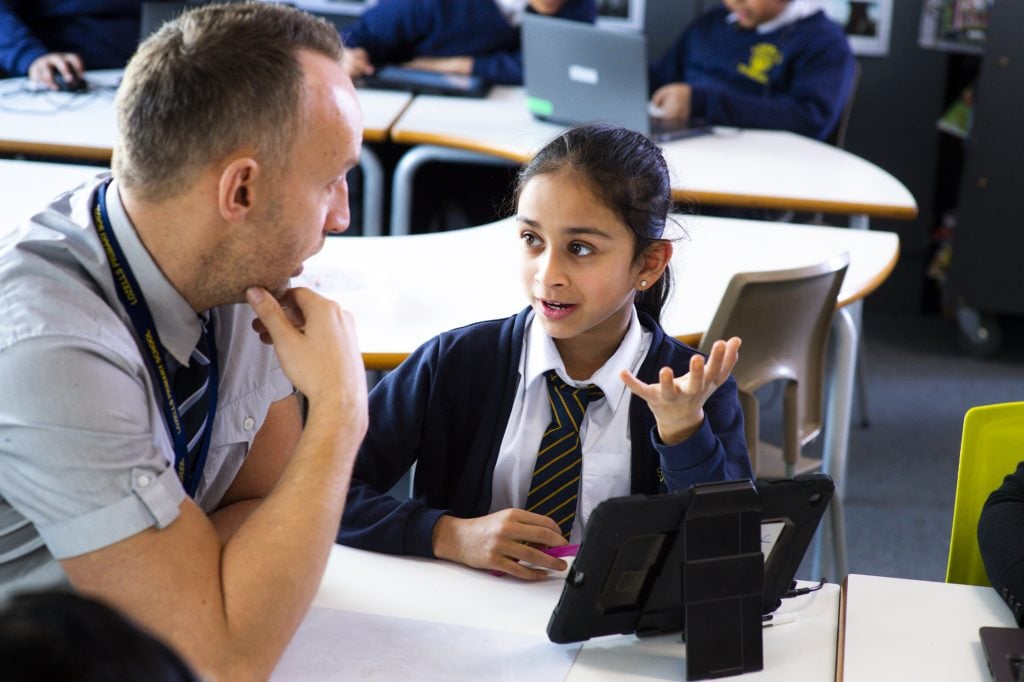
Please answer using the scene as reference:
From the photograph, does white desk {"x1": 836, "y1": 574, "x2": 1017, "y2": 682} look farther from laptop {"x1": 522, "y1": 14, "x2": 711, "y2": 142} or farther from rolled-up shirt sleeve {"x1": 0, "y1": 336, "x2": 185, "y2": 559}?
laptop {"x1": 522, "y1": 14, "x2": 711, "y2": 142}

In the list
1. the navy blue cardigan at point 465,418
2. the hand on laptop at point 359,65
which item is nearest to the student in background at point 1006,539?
the navy blue cardigan at point 465,418

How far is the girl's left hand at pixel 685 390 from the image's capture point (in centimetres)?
135

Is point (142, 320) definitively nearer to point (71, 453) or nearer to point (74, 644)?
point (71, 453)

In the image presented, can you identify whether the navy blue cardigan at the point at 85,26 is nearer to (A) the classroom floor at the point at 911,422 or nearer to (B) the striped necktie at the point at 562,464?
(A) the classroom floor at the point at 911,422

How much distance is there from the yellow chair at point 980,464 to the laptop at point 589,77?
1841mm

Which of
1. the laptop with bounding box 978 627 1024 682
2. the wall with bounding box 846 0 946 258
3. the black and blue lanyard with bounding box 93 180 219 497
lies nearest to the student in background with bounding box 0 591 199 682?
the black and blue lanyard with bounding box 93 180 219 497

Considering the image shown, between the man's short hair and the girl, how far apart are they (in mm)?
551

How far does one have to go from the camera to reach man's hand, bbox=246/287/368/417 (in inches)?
48.7

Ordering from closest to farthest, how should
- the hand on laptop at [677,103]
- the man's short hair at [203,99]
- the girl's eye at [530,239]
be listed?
the man's short hair at [203,99] < the girl's eye at [530,239] < the hand on laptop at [677,103]

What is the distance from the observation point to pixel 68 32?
4188 mm

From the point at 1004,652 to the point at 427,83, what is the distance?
317cm

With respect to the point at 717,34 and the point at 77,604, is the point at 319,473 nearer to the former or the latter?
the point at 77,604

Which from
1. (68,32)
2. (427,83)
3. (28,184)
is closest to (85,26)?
(68,32)

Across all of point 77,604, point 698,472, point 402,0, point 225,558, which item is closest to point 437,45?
point 402,0
